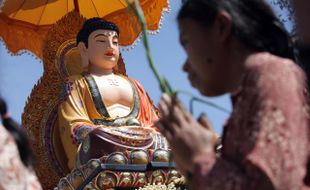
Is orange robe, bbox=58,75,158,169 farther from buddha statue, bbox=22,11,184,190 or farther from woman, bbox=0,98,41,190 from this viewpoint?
woman, bbox=0,98,41,190

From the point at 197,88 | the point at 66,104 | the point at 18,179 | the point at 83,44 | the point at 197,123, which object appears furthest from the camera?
the point at 83,44

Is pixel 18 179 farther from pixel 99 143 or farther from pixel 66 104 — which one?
pixel 66 104

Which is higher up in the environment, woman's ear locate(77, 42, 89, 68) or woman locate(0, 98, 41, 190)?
woman locate(0, 98, 41, 190)

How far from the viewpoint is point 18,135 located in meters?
2.16

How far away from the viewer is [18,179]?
200 centimetres

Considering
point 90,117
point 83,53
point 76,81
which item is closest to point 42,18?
point 83,53

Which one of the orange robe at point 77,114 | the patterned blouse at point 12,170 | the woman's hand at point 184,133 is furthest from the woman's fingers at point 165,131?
the orange robe at point 77,114

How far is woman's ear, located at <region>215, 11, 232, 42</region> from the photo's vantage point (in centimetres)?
161

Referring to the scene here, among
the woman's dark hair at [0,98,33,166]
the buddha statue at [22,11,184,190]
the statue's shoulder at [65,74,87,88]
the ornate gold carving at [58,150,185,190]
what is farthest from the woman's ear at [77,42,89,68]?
the woman's dark hair at [0,98,33,166]

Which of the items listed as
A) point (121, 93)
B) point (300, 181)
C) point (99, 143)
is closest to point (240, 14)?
point (300, 181)

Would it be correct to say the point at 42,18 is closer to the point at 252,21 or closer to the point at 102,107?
the point at 102,107

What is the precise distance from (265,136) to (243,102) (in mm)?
105

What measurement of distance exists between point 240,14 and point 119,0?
6992 mm

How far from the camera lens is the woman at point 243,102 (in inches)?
56.5
